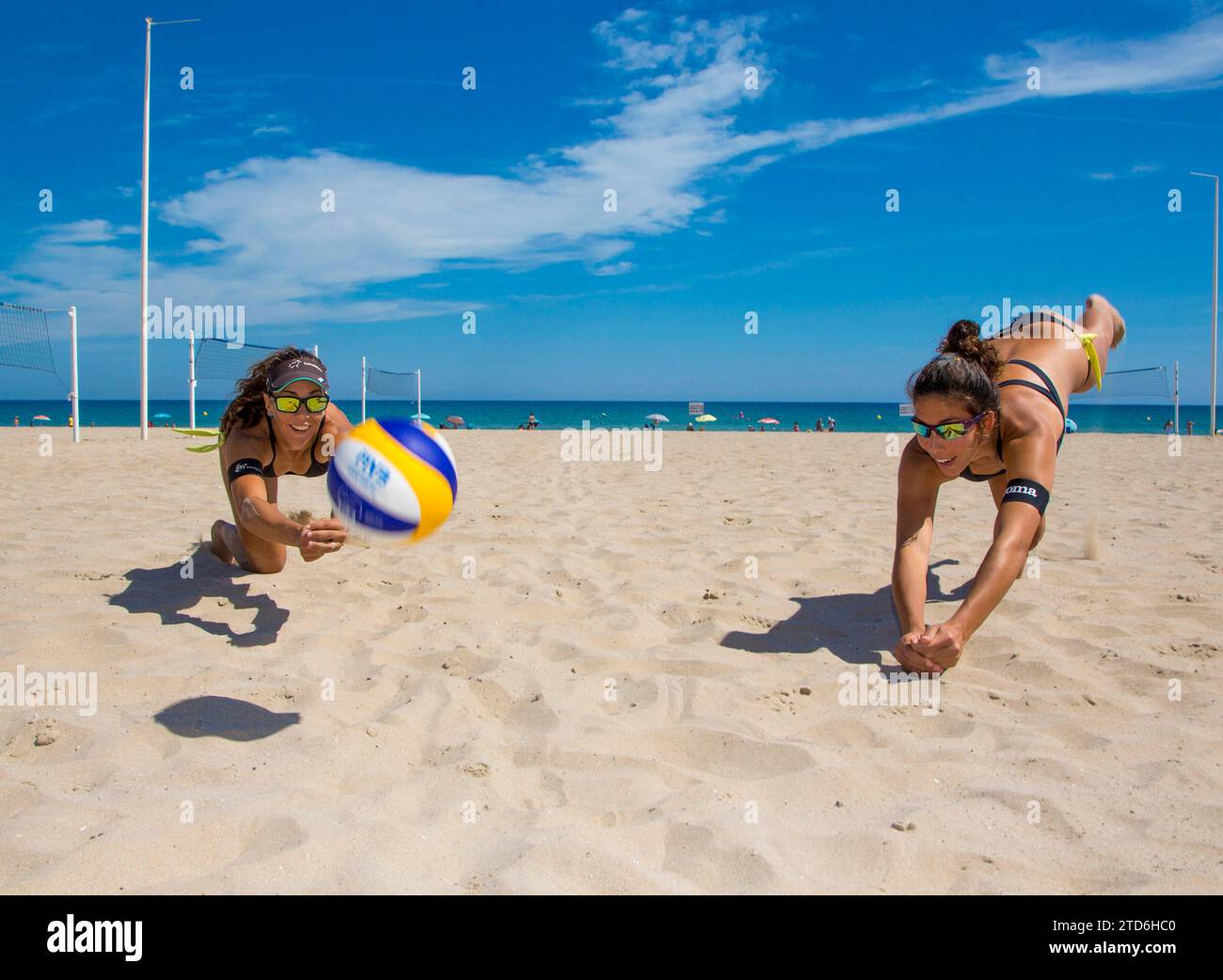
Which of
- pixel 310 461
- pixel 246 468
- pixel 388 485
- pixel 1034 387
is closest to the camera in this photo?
pixel 388 485

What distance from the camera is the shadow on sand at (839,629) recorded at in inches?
139

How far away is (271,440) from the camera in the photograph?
399cm

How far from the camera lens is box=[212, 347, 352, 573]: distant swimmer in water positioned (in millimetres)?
3428

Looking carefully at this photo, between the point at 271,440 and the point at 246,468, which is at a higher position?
the point at 271,440

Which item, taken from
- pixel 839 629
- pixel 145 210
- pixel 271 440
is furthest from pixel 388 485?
pixel 145 210

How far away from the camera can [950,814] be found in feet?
7.27

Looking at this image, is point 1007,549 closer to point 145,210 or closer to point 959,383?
point 959,383

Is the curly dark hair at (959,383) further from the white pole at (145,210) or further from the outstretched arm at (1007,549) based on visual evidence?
the white pole at (145,210)

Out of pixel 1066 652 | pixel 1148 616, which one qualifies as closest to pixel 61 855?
pixel 1066 652

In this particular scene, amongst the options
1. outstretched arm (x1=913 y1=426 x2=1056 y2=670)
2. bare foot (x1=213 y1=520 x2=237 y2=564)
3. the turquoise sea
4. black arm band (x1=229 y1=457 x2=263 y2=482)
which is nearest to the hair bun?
outstretched arm (x1=913 y1=426 x2=1056 y2=670)

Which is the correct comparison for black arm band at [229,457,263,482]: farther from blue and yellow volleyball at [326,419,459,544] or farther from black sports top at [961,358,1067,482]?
black sports top at [961,358,1067,482]

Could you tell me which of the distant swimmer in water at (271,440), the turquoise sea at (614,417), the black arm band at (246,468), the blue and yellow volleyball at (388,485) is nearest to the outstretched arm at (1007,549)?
the blue and yellow volleyball at (388,485)

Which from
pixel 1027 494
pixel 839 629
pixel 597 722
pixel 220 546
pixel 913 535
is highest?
pixel 1027 494

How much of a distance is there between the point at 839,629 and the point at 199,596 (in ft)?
10.4
